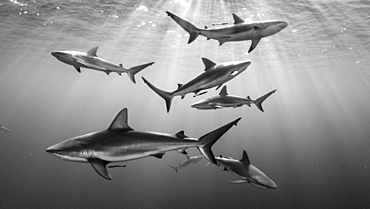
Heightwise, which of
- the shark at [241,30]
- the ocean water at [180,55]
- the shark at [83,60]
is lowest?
the ocean water at [180,55]

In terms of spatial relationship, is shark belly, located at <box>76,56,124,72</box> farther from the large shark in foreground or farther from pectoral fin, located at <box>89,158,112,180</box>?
pectoral fin, located at <box>89,158,112,180</box>

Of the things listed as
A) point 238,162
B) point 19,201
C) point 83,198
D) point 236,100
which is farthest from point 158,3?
point 19,201

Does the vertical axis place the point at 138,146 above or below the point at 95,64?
below

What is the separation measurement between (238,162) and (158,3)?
12.1 m

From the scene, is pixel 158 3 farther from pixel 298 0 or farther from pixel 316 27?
pixel 316 27

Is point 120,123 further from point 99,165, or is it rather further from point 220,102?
point 220,102

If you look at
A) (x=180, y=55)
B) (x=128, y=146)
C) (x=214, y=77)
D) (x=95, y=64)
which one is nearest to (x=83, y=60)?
(x=95, y=64)

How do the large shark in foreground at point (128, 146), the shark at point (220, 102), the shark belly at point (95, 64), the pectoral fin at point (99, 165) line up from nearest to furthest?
the pectoral fin at point (99, 165) → the large shark in foreground at point (128, 146) → the shark belly at point (95, 64) → the shark at point (220, 102)

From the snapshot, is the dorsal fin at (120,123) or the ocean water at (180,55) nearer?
the dorsal fin at (120,123)

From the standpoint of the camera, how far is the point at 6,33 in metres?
21.7

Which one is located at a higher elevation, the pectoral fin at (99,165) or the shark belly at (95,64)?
the shark belly at (95,64)

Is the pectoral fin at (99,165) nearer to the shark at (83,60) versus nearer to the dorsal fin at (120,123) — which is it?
the dorsal fin at (120,123)

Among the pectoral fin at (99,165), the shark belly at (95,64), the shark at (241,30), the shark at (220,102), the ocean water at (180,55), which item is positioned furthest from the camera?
the ocean water at (180,55)

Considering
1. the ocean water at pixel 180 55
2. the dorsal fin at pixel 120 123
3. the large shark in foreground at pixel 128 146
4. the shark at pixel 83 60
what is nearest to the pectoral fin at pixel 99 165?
the large shark in foreground at pixel 128 146
